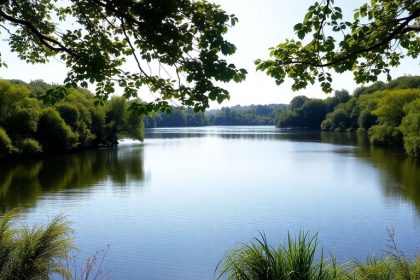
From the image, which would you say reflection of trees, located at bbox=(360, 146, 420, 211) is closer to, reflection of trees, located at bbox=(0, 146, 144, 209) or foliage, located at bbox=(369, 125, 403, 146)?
foliage, located at bbox=(369, 125, 403, 146)

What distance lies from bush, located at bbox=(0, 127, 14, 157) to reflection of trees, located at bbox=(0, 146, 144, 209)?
1.27m

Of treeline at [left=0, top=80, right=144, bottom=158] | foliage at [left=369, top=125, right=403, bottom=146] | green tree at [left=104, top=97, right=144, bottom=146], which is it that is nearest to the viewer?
treeline at [left=0, top=80, right=144, bottom=158]

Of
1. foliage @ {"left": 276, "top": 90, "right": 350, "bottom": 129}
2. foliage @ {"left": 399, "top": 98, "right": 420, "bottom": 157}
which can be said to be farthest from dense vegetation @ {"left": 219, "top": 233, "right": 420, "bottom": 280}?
foliage @ {"left": 276, "top": 90, "right": 350, "bottom": 129}

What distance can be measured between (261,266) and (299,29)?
11.2 ft

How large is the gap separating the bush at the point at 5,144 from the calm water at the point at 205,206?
184 centimetres

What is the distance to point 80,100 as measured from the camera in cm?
6112

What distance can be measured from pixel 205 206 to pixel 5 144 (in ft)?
84.6

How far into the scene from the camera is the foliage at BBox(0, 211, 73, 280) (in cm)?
579

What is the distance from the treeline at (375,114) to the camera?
4912cm

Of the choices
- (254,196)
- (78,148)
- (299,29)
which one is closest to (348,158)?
(254,196)

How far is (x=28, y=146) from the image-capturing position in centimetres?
4356

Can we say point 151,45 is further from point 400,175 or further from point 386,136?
point 386,136

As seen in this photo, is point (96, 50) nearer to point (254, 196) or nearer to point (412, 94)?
point (254, 196)

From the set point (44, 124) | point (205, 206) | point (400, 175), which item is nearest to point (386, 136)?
point (400, 175)
